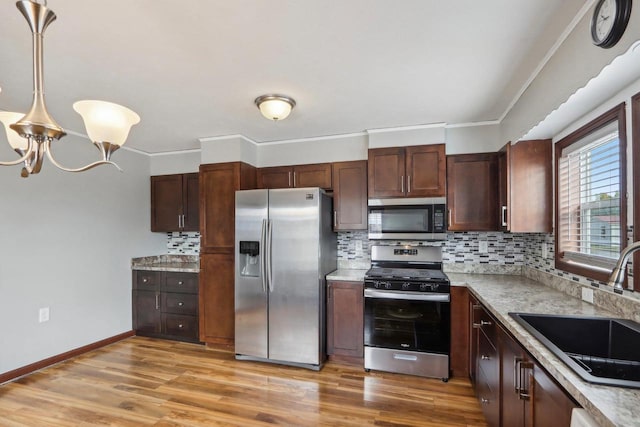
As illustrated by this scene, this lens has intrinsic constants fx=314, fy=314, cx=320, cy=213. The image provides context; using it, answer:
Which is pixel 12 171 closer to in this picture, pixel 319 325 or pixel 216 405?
pixel 216 405

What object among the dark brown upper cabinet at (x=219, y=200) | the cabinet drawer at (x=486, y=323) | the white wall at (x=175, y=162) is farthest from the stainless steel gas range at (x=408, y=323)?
the white wall at (x=175, y=162)

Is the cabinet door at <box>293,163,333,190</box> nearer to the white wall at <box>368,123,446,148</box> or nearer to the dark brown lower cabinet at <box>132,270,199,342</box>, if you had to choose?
the white wall at <box>368,123,446,148</box>

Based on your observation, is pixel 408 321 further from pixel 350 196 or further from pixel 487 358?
pixel 350 196

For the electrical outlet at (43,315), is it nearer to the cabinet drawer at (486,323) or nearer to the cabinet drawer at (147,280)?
the cabinet drawer at (147,280)

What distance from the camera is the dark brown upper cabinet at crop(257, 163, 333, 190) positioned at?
11.5ft

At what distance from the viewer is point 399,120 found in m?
3.00

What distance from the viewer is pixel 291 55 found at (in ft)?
6.15

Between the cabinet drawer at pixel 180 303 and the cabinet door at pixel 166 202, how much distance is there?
0.87 metres

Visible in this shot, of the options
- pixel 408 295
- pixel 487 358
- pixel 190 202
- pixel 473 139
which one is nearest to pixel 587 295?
pixel 487 358

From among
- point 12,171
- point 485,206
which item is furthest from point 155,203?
point 485,206

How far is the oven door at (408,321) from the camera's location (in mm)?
2768

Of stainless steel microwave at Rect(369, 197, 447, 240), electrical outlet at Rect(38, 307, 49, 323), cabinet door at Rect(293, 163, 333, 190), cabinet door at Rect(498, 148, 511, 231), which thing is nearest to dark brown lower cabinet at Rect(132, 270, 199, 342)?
electrical outlet at Rect(38, 307, 49, 323)

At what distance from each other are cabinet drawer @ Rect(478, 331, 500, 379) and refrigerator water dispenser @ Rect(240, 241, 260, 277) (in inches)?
79.9

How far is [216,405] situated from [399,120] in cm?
289
